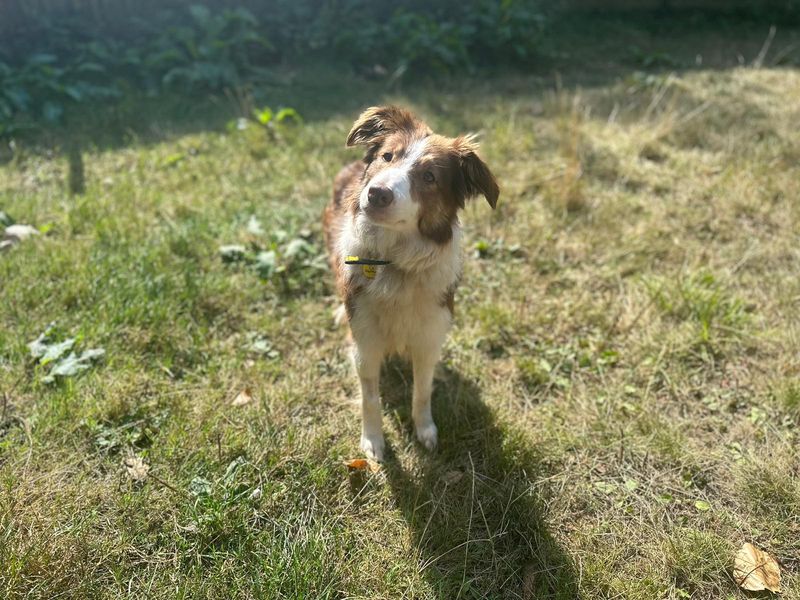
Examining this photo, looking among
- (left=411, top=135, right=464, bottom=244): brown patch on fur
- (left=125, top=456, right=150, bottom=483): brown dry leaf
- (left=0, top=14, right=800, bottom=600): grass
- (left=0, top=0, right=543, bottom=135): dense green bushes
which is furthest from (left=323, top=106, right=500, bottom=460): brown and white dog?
(left=0, top=0, right=543, bottom=135): dense green bushes

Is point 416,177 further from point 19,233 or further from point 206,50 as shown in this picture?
point 206,50

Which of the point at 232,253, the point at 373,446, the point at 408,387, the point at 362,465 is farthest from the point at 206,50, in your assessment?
the point at 362,465

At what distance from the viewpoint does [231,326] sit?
12.0 ft

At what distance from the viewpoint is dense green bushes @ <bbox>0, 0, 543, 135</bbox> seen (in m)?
6.32

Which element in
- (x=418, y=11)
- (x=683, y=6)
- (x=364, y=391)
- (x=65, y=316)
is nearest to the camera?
(x=364, y=391)

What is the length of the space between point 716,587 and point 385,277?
1.85 meters

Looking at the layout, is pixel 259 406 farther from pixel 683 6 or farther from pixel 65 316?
pixel 683 6

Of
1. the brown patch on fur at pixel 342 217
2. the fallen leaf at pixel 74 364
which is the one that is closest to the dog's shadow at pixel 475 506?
the brown patch on fur at pixel 342 217

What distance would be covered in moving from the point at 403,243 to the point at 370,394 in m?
0.80

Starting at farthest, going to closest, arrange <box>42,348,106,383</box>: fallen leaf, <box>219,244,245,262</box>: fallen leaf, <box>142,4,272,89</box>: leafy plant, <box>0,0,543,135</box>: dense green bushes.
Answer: <box>142,4,272,89</box>: leafy plant < <box>0,0,543,135</box>: dense green bushes < <box>219,244,245,262</box>: fallen leaf < <box>42,348,106,383</box>: fallen leaf

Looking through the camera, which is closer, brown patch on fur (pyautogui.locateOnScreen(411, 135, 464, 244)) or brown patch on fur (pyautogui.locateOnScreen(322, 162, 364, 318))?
brown patch on fur (pyautogui.locateOnScreen(411, 135, 464, 244))

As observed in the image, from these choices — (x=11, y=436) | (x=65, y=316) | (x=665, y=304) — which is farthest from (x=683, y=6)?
(x=11, y=436)

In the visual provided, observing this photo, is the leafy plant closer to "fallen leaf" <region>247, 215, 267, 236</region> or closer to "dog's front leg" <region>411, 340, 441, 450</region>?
"fallen leaf" <region>247, 215, 267, 236</region>

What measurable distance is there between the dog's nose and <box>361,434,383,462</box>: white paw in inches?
49.1
